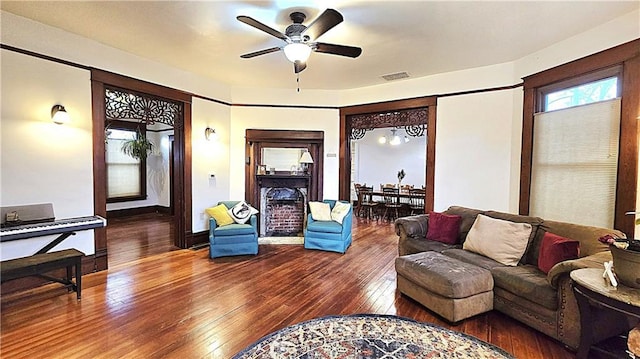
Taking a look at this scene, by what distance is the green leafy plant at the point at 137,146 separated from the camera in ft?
25.9

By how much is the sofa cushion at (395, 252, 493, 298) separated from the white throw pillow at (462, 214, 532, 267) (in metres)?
0.38

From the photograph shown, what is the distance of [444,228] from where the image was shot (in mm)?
3896

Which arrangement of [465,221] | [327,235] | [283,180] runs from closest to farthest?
[465,221], [327,235], [283,180]

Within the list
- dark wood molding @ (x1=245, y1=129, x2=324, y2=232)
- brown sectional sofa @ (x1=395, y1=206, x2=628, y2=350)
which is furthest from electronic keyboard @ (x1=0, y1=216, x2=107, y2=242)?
brown sectional sofa @ (x1=395, y1=206, x2=628, y2=350)

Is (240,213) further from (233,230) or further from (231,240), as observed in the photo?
(231,240)

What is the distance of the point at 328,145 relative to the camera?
6.05m

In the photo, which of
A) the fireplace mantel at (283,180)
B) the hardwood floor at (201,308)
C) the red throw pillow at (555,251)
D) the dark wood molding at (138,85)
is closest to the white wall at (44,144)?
the dark wood molding at (138,85)

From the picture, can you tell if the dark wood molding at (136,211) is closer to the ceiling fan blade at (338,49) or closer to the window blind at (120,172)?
the window blind at (120,172)

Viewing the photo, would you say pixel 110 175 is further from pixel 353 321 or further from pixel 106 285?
pixel 353 321

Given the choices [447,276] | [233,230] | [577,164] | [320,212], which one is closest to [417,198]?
[320,212]

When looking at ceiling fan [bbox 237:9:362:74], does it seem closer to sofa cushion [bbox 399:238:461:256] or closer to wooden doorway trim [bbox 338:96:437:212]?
sofa cushion [bbox 399:238:461:256]

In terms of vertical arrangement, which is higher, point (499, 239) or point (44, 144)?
point (44, 144)

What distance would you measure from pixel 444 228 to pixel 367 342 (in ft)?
6.73

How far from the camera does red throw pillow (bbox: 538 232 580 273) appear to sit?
262 cm
